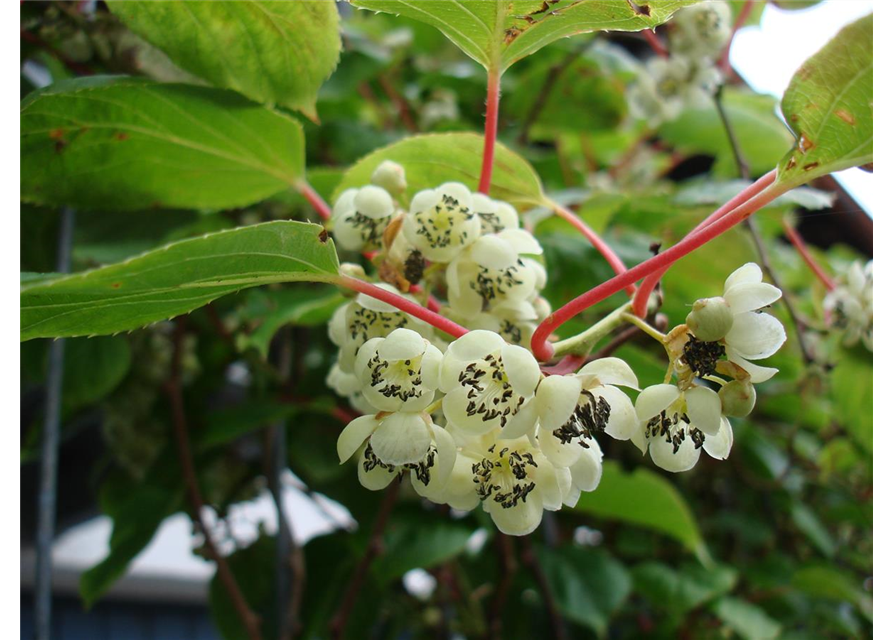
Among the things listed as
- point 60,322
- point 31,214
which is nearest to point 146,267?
point 60,322

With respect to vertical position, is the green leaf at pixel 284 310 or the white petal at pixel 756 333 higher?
the white petal at pixel 756 333

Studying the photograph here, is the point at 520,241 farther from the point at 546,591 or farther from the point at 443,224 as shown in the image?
the point at 546,591

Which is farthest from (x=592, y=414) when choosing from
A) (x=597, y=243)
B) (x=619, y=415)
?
(x=597, y=243)

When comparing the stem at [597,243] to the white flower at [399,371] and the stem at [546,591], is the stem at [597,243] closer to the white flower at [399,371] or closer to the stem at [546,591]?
the white flower at [399,371]

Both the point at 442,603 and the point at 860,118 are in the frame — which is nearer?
the point at 860,118

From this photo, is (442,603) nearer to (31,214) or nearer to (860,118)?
(31,214)

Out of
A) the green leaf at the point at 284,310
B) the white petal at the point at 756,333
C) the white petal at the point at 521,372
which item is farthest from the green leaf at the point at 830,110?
the green leaf at the point at 284,310

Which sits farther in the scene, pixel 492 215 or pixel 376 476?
pixel 492 215
